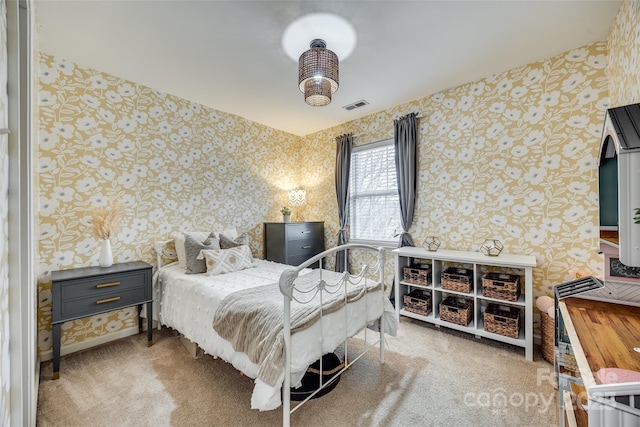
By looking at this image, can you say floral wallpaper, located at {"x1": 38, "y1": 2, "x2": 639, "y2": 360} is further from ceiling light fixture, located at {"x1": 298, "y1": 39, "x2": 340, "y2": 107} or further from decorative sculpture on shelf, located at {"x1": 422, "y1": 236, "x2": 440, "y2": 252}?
ceiling light fixture, located at {"x1": 298, "y1": 39, "x2": 340, "y2": 107}

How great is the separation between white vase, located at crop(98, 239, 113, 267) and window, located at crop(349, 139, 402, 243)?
9.12 feet

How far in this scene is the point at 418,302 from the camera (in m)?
2.79

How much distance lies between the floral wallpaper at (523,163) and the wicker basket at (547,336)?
332mm

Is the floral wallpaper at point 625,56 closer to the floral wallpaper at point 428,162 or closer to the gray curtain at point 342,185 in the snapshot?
the floral wallpaper at point 428,162

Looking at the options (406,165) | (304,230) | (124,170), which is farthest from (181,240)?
(406,165)

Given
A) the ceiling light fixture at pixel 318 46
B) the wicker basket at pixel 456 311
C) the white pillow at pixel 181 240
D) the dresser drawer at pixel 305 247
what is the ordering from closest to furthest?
the ceiling light fixture at pixel 318 46
the wicker basket at pixel 456 311
the white pillow at pixel 181 240
the dresser drawer at pixel 305 247

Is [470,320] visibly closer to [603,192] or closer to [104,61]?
[603,192]

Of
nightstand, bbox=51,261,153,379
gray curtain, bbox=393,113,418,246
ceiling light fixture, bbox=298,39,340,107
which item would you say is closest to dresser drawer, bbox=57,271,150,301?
nightstand, bbox=51,261,153,379

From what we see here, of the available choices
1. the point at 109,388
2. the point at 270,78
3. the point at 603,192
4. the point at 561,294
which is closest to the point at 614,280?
the point at 561,294

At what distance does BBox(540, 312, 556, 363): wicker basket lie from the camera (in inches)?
81.0

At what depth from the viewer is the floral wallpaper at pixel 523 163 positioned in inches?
86.8

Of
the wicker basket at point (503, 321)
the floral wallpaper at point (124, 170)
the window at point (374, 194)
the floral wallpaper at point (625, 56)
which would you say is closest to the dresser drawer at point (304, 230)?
the window at point (374, 194)

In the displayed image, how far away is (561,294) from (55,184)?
3.87 m

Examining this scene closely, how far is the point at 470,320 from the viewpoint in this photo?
258cm
